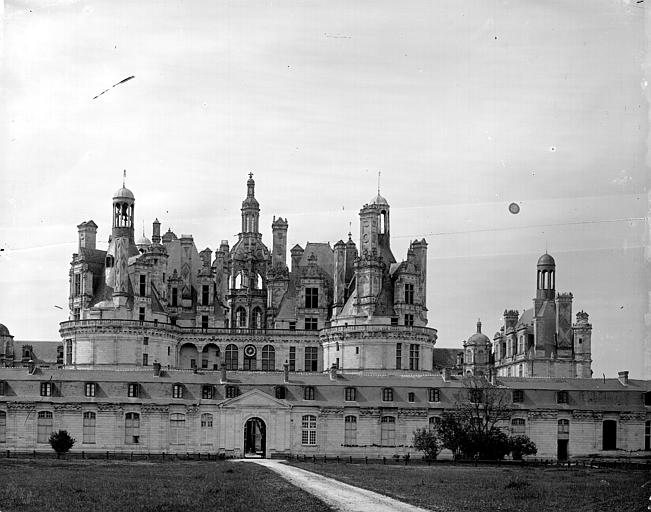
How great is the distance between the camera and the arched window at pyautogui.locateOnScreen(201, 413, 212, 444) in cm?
8888

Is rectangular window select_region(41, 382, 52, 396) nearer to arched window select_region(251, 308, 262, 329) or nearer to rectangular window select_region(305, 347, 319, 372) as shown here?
rectangular window select_region(305, 347, 319, 372)

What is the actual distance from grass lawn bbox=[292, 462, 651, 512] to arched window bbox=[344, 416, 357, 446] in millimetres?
19494

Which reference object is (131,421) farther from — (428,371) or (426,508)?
(426,508)

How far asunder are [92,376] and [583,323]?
4951cm

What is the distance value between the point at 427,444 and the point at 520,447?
17.9 feet

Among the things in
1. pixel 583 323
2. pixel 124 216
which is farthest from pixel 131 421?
pixel 583 323

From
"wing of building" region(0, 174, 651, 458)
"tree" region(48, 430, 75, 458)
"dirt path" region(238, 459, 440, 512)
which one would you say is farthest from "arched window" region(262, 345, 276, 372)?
"dirt path" region(238, 459, 440, 512)

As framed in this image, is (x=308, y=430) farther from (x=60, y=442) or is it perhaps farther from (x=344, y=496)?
(x=344, y=496)

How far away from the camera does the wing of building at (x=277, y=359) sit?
89.1 metres

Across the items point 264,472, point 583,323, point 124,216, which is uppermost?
point 124,216

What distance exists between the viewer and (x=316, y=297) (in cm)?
12088

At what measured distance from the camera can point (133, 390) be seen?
89.9m

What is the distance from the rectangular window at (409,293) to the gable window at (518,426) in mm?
23662

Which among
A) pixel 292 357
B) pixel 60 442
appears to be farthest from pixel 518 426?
pixel 292 357
